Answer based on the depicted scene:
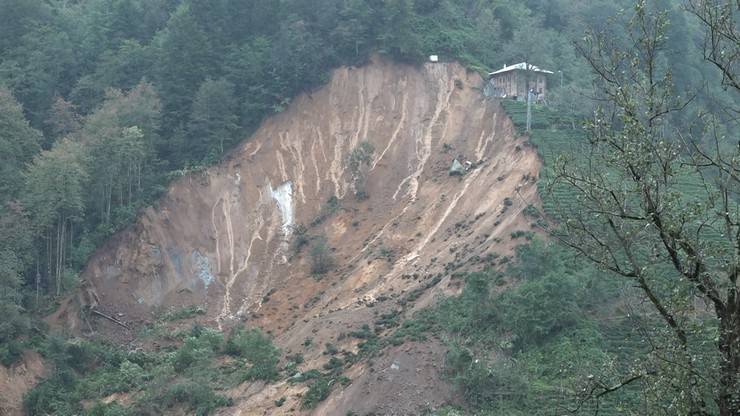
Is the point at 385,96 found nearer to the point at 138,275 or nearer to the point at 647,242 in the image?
the point at 138,275

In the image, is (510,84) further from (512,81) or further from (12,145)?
(12,145)

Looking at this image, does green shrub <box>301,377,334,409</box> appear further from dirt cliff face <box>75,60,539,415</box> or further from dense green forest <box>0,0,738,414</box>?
dense green forest <box>0,0,738,414</box>

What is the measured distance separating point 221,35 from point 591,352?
3026 centimetres

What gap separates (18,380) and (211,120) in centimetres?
1704

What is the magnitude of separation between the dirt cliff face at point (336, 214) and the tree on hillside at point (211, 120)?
1.16 m

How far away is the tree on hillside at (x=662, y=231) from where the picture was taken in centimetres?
837

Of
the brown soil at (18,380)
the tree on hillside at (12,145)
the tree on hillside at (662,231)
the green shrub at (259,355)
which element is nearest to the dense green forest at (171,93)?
the tree on hillside at (12,145)

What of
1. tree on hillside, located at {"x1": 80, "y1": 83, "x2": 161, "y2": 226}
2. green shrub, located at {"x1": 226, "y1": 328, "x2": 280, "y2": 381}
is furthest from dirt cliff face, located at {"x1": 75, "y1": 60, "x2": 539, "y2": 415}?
tree on hillside, located at {"x1": 80, "y1": 83, "x2": 161, "y2": 226}

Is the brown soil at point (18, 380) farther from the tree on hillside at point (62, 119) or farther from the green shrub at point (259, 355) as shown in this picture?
the tree on hillside at point (62, 119)

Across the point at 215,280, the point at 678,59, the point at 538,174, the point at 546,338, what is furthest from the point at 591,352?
the point at 678,59

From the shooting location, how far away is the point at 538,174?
35656 millimetres

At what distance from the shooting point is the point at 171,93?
4556 cm

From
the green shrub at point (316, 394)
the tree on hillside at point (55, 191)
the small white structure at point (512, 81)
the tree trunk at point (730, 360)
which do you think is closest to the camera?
the tree trunk at point (730, 360)

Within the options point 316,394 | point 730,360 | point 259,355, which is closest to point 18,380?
point 259,355
